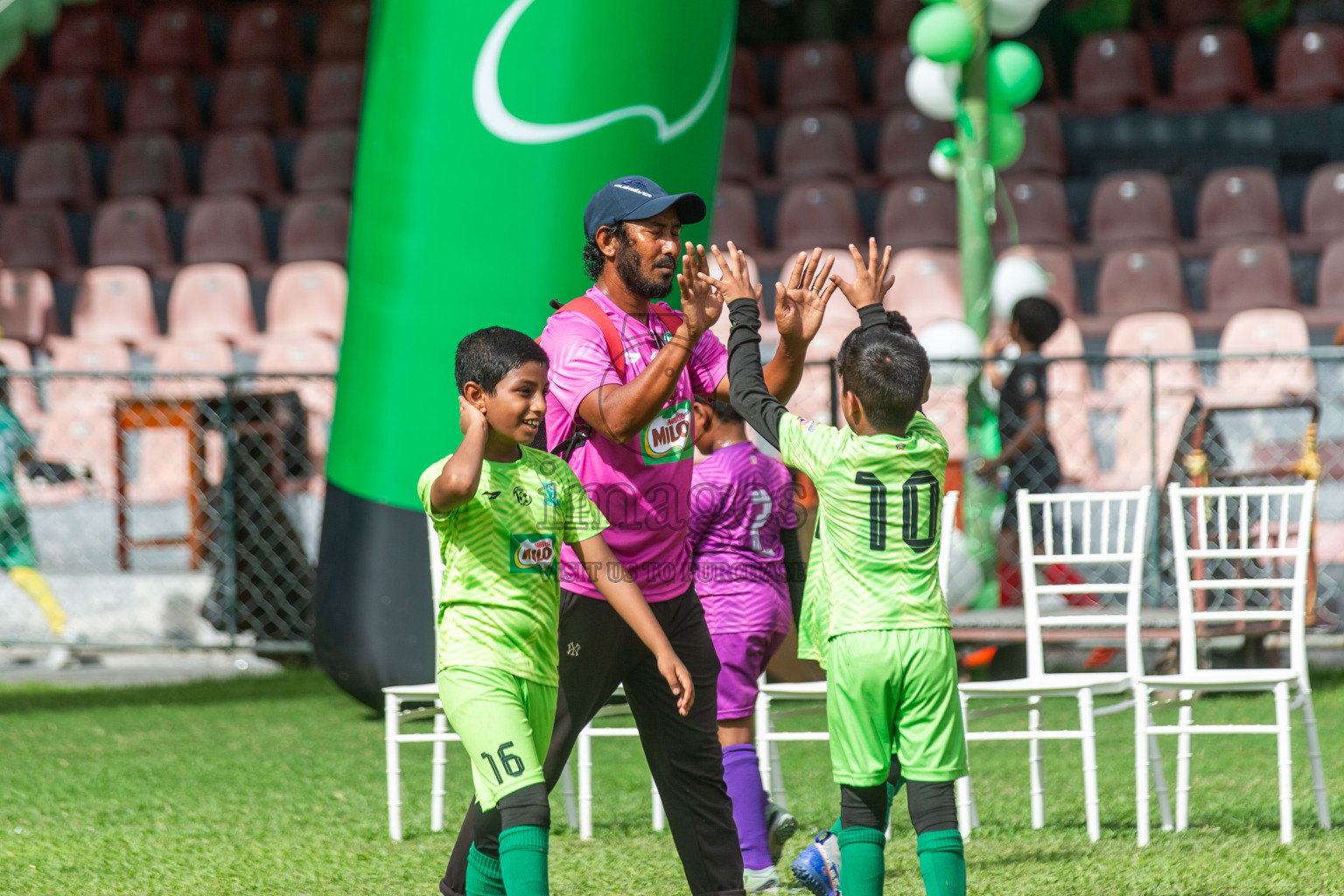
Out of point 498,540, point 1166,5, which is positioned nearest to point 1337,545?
point 498,540

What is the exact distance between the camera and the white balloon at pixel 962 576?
26.1ft

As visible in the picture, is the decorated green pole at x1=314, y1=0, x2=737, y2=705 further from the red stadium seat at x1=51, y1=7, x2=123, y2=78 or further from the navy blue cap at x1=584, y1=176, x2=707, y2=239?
the red stadium seat at x1=51, y1=7, x2=123, y2=78

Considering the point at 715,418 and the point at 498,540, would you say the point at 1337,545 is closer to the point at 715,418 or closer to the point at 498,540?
the point at 715,418

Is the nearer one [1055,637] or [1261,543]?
[1261,543]

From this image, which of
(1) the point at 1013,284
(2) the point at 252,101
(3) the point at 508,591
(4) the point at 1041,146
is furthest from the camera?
(2) the point at 252,101

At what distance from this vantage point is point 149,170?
14.3m

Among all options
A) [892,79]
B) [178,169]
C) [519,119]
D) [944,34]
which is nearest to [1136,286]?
[944,34]

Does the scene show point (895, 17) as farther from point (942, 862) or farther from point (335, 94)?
point (942, 862)

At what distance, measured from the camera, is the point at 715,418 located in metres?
4.88

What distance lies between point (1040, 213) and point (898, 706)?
9.68 metres

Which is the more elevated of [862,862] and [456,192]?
[456,192]

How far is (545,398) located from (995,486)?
16.4 ft

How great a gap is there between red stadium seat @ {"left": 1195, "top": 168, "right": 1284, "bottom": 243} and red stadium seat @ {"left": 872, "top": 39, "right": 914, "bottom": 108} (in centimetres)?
295

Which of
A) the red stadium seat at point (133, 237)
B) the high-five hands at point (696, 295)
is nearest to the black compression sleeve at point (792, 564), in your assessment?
the high-five hands at point (696, 295)
